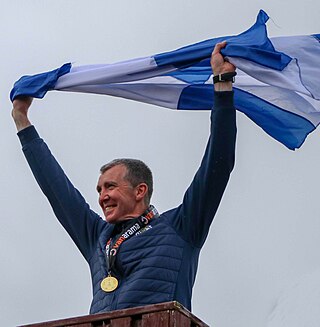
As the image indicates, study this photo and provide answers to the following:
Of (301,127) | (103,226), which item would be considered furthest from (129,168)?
(301,127)

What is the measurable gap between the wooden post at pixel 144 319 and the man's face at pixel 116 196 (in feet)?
5.41

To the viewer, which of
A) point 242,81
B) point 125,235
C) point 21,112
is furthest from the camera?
point 242,81

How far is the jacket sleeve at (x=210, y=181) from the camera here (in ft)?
28.6

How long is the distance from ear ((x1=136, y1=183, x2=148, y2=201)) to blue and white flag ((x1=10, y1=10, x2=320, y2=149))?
135 cm

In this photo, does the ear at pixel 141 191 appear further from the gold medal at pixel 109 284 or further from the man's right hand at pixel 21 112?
the man's right hand at pixel 21 112

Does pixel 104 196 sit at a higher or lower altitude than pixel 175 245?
higher

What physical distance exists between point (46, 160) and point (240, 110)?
Answer: 199 centimetres

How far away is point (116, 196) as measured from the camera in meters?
9.13

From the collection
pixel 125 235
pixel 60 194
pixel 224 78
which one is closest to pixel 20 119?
pixel 60 194

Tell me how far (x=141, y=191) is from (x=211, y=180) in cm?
78

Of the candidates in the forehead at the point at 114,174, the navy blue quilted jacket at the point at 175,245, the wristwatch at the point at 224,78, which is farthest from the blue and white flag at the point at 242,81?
the forehead at the point at 114,174

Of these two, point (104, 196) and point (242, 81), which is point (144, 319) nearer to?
point (104, 196)

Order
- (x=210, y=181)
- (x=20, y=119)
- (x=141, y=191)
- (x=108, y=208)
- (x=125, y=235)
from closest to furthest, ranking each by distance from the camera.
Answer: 1. (x=210, y=181)
2. (x=125, y=235)
3. (x=108, y=208)
4. (x=141, y=191)
5. (x=20, y=119)

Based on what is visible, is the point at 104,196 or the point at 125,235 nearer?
the point at 125,235
